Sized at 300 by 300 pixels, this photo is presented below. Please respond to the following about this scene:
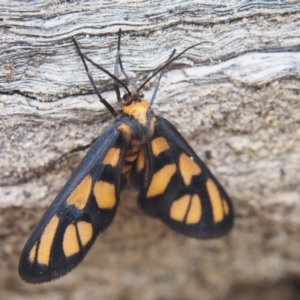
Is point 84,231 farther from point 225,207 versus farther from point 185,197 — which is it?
point 225,207

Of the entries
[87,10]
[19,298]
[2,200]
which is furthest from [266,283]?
[87,10]

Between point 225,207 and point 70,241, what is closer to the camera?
point 70,241

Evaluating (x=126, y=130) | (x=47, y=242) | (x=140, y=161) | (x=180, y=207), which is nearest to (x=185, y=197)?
(x=180, y=207)

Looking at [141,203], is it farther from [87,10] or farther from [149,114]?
[87,10]

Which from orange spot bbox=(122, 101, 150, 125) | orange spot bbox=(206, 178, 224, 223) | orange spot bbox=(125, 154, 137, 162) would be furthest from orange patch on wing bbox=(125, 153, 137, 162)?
orange spot bbox=(206, 178, 224, 223)

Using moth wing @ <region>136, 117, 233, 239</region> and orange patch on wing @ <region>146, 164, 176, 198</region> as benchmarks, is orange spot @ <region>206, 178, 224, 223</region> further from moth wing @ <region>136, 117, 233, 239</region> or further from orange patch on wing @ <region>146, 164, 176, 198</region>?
orange patch on wing @ <region>146, 164, 176, 198</region>

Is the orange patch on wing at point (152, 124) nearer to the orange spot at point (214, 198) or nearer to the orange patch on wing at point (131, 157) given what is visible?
the orange patch on wing at point (131, 157)
